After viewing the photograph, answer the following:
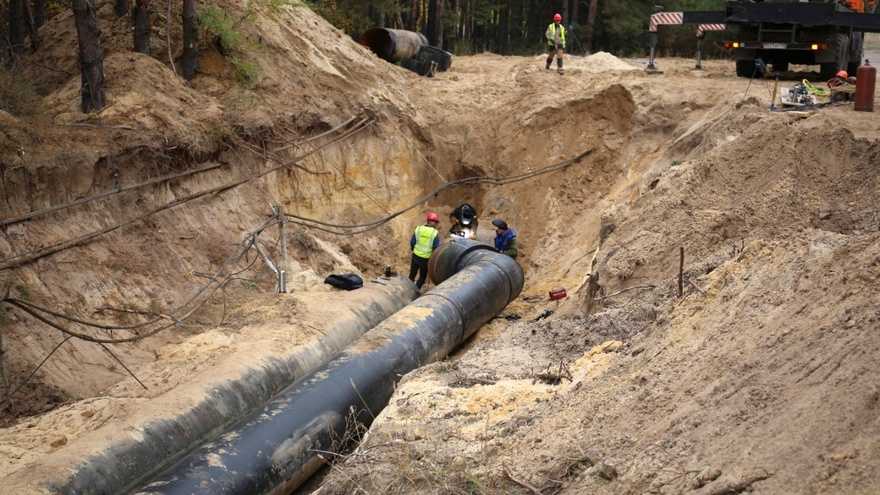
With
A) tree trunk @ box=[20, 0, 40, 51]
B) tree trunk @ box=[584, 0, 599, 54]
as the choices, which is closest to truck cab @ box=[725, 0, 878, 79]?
tree trunk @ box=[584, 0, 599, 54]

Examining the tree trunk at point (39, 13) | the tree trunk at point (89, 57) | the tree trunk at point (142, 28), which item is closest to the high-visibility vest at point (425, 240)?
the tree trunk at point (89, 57)

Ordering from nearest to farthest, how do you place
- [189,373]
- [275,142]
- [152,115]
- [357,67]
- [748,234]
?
[189,373] < [748,234] < [152,115] < [275,142] < [357,67]

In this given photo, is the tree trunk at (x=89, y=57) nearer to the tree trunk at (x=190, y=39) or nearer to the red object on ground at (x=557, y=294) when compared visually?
the tree trunk at (x=190, y=39)

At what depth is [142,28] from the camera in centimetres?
1599

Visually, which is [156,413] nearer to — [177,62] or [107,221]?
[107,221]

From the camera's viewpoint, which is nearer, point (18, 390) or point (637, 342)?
point (637, 342)

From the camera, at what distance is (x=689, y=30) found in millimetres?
34500

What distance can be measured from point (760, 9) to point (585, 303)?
394 inches

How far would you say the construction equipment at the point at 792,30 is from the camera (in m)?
19.5

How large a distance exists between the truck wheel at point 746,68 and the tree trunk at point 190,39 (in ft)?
36.3

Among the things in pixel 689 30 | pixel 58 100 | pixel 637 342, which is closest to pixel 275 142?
pixel 58 100

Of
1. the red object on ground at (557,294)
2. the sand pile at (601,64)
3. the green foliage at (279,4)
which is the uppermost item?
the green foliage at (279,4)

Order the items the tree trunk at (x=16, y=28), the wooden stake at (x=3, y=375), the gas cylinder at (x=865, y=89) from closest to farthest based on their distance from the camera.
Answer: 1. the wooden stake at (x=3, y=375)
2. the gas cylinder at (x=865, y=89)
3. the tree trunk at (x=16, y=28)

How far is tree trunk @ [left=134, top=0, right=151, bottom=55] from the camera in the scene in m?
15.7
